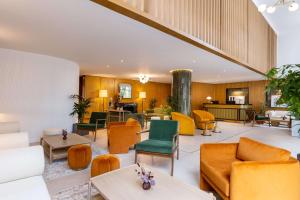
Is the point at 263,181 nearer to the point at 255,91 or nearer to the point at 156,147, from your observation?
the point at 156,147

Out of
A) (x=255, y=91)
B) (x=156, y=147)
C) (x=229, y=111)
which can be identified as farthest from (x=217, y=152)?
(x=255, y=91)

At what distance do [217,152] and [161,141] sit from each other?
1.15m

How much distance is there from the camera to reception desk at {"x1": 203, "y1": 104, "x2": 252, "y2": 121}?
10250mm

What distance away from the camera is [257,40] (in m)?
6.48

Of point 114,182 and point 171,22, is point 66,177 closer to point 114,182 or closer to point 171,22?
point 114,182

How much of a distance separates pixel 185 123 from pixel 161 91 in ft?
21.1

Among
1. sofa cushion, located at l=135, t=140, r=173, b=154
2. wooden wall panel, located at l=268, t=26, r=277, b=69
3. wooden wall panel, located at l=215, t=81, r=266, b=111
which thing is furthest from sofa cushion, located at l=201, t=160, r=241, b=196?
wooden wall panel, located at l=215, t=81, r=266, b=111

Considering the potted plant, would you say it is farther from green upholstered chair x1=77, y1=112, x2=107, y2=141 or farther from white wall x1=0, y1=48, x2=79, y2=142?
white wall x1=0, y1=48, x2=79, y2=142

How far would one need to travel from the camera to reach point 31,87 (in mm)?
5082

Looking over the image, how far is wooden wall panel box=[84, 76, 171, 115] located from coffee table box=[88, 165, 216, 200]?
758cm

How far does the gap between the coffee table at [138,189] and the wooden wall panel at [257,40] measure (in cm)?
560

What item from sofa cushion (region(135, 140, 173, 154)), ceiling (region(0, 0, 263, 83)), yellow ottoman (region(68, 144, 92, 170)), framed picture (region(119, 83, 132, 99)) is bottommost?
yellow ottoman (region(68, 144, 92, 170))

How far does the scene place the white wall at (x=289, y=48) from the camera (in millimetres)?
7617

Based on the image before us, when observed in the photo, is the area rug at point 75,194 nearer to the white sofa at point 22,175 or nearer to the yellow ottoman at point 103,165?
the yellow ottoman at point 103,165
